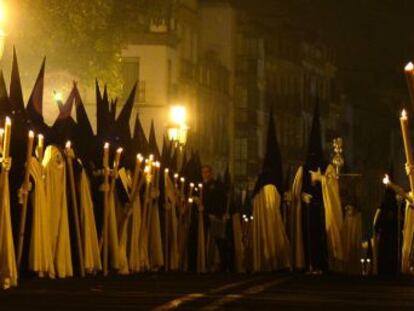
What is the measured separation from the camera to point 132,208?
2386 cm

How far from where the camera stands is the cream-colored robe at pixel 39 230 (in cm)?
1906

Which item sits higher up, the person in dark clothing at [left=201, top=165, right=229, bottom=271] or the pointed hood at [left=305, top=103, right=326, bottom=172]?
the pointed hood at [left=305, top=103, right=326, bottom=172]

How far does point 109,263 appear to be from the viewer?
75.6 feet

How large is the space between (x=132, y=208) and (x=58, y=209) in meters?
3.65

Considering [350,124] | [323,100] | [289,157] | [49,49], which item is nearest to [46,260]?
[49,49]

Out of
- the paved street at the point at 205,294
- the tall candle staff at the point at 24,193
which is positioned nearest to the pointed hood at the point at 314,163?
the paved street at the point at 205,294

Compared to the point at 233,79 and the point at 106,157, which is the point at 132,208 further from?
the point at 233,79

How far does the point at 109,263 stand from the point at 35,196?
13.1ft

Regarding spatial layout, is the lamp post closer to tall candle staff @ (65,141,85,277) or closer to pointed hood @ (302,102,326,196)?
pointed hood @ (302,102,326,196)

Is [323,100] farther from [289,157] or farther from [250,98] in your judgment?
[250,98]

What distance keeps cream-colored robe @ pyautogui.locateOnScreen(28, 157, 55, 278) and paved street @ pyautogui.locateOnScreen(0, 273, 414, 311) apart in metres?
0.28

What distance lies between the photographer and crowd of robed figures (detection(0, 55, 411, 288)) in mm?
19172

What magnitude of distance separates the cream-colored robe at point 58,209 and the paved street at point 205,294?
429 millimetres

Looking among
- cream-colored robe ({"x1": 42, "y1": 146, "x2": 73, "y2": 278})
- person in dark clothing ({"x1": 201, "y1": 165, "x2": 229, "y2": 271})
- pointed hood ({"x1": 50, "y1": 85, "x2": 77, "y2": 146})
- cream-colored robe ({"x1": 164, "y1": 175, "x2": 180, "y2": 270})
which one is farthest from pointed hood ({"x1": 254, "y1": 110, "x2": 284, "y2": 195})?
cream-colored robe ({"x1": 42, "y1": 146, "x2": 73, "y2": 278})
